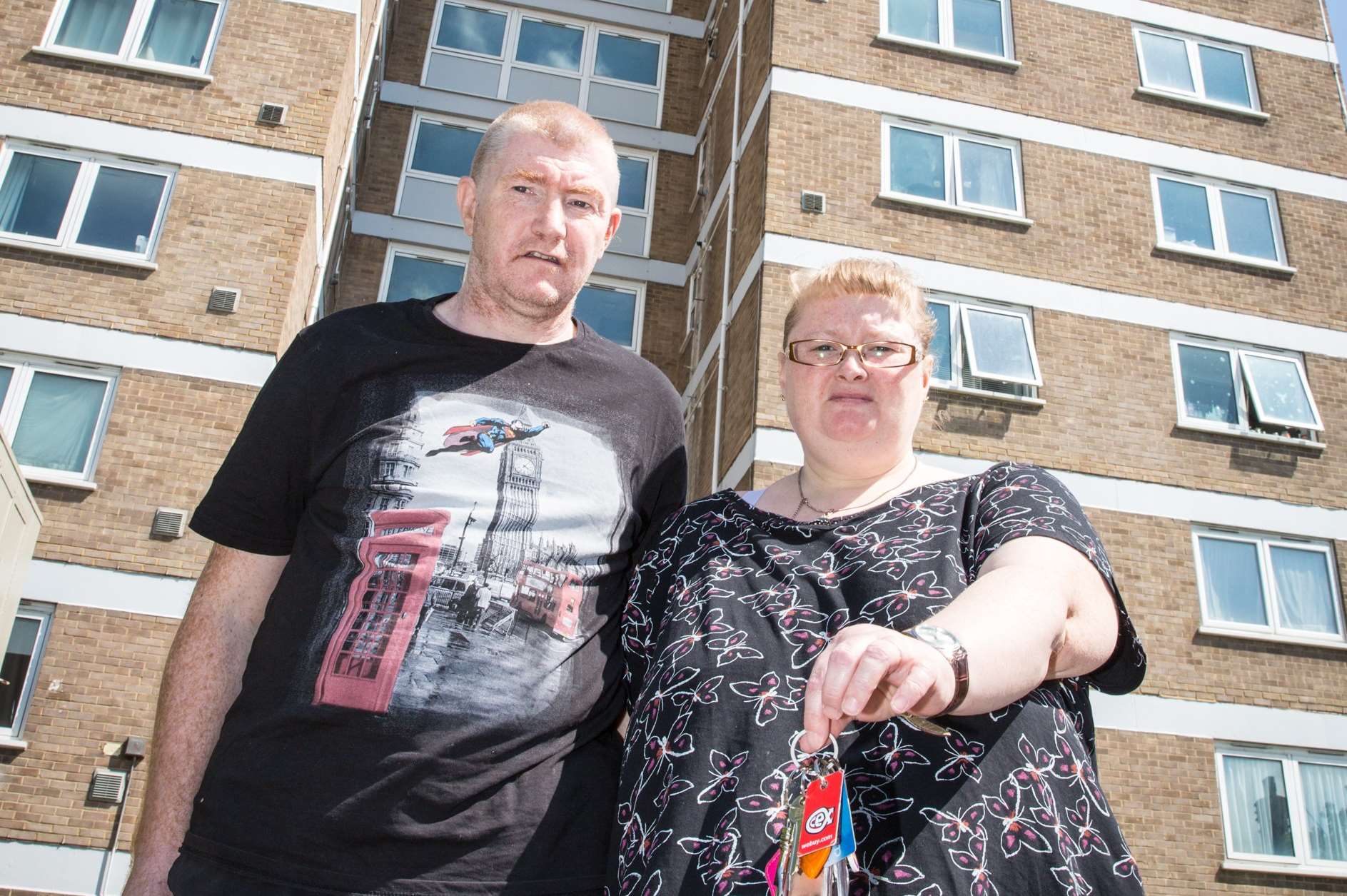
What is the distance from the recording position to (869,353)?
→ 2.42m

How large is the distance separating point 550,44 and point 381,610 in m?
19.2

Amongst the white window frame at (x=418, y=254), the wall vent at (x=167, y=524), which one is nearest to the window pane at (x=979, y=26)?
the white window frame at (x=418, y=254)

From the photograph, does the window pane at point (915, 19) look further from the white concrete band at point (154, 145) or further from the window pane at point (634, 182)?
the white concrete band at point (154, 145)

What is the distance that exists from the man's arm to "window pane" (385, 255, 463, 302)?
15746 millimetres

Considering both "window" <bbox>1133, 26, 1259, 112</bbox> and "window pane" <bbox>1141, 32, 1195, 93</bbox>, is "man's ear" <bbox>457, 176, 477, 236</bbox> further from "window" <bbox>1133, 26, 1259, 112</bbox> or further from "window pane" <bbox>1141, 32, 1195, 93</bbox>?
"window pane" <bbox>1141, 32, 1195, 93</bbox>

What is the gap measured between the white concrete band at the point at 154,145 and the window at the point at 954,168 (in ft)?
24.1

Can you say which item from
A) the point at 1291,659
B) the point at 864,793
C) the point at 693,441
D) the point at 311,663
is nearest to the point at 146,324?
the point at 693,441

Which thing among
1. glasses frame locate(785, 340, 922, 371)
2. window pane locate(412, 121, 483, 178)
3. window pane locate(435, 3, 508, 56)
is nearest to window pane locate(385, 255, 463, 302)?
window pane locate(412, 121, 483, 178)

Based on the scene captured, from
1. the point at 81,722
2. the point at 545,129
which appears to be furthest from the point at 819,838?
the point at 81,722

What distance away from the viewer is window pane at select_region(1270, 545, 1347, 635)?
12.8 m

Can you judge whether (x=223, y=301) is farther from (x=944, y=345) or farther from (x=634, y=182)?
(x=634, y=182)

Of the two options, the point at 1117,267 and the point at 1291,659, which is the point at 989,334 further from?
the point at 1291,659

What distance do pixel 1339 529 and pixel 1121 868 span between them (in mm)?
13626

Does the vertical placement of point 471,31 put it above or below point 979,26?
above
